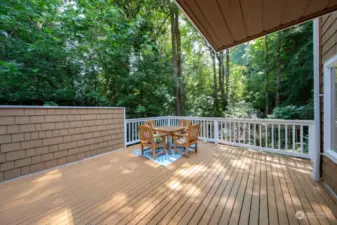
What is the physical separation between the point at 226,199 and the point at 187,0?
7.98 ft

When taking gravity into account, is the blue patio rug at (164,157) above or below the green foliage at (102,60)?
below

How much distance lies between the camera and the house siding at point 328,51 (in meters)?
2.17

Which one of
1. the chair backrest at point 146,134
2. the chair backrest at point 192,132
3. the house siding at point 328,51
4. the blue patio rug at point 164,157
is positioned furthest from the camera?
the chair backrest at point 192,132

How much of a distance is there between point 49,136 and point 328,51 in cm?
518

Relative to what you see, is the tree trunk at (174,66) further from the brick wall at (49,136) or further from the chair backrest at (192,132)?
the brick wall at (49,136)

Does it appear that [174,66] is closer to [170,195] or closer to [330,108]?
[330,108]

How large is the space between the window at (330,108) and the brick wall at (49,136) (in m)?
4.60

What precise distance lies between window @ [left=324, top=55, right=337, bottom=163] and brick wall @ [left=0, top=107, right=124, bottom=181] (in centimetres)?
460

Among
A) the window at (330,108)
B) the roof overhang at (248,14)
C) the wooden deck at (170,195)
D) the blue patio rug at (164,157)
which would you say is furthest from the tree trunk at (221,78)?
the roof overhang at (248,14)

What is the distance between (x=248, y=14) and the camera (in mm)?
1667

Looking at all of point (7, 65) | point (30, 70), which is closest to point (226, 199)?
point (7, 65)

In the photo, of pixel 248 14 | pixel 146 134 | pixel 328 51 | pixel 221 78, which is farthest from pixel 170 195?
pixel 221 78

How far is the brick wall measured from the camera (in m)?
2.70

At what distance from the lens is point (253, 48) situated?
10.5 m
